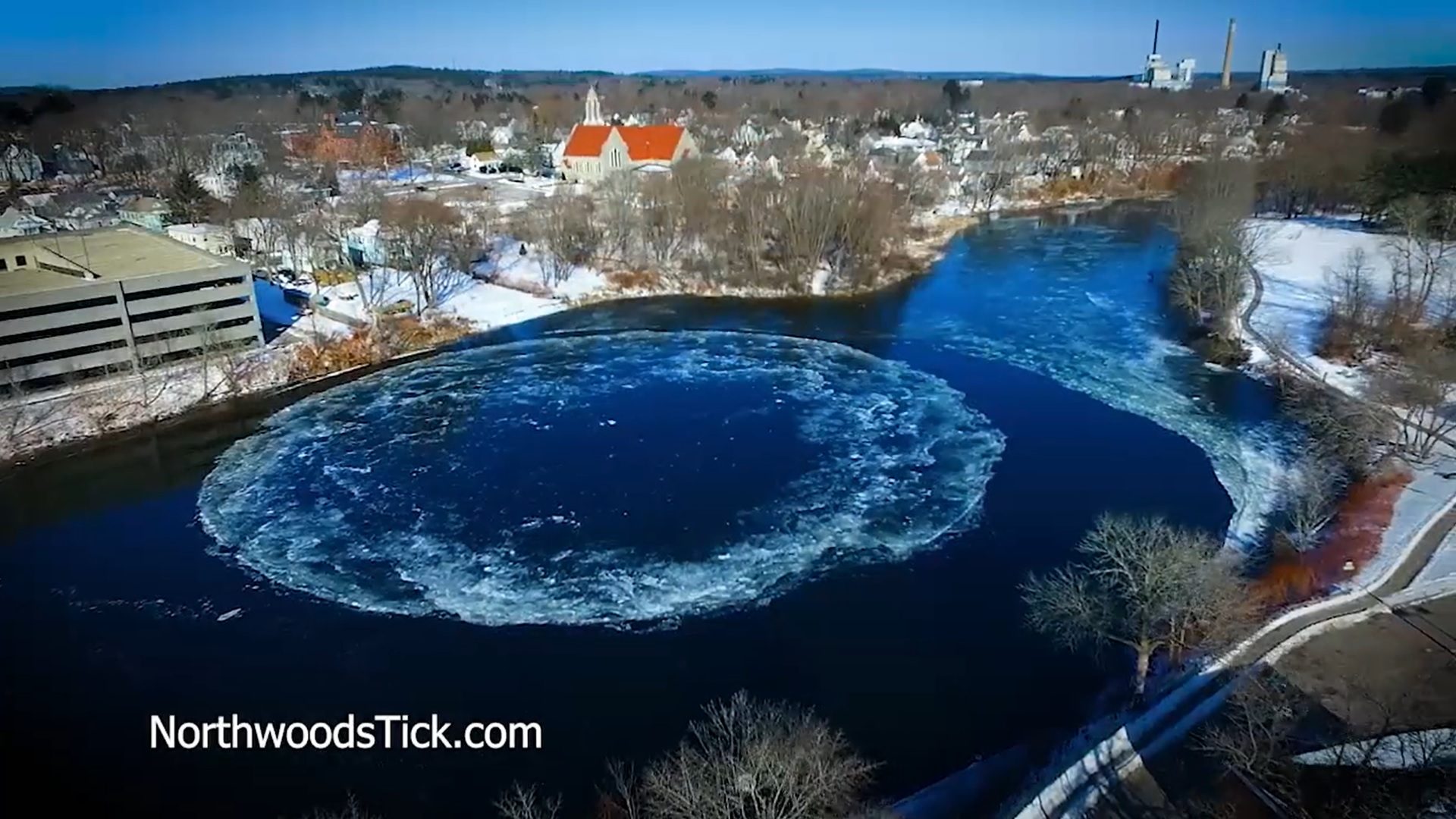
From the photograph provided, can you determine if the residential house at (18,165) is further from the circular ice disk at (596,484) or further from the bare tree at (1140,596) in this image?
the bare tree at (1140,596)

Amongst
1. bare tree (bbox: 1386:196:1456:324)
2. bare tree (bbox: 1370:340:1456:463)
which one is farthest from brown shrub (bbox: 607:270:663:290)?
bare tree (bbox: 1386:196:1456:324)

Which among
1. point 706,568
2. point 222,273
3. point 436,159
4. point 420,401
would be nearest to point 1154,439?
point 706,568

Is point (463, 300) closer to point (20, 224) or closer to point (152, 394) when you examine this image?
point (152, 394)

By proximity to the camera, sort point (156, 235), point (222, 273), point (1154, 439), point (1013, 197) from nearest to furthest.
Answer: point (1154, 439) < point (222, 273) < point (156, 235) < point (1013, 197)

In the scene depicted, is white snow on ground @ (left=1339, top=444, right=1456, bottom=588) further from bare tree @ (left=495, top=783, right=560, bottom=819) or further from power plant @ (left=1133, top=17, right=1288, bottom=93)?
power plant @ (left=1133, top=17, right=1288, bottom=93)

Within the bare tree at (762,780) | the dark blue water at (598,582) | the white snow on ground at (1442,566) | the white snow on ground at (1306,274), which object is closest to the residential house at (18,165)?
the dark blue water at (598,582)

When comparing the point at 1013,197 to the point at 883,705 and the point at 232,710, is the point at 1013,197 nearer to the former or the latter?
the point at 883,705
